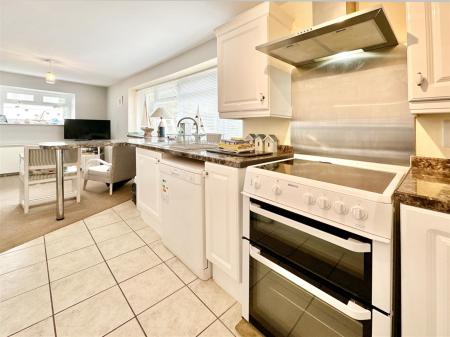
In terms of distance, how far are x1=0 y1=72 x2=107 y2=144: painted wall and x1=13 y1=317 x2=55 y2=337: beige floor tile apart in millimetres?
5651

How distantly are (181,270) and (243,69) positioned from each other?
5.48 ft

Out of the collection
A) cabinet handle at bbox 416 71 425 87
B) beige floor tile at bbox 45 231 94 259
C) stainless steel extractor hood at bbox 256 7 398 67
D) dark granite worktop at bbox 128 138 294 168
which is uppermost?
stainless steel extractor hood at bbox 256 7 398 67

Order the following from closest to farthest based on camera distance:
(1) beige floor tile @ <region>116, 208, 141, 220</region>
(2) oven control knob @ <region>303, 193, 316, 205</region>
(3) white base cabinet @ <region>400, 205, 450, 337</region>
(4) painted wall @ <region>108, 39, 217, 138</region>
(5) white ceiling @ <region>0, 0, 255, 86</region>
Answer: (3) white base cabinet @ <region>400, 205, 450, 337</region> < (2) oven control knob @ <region>303, 193, 316, 205</region> < (5) white ceiling @ <region>0, 0, 255, 86</region> < (1) beige floor tile @ <region>116, 208, 141, 220</region> < (4) painted wall @ <region>108, 39, 217, 138</region>

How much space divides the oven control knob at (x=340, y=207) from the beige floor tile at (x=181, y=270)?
1258 mm

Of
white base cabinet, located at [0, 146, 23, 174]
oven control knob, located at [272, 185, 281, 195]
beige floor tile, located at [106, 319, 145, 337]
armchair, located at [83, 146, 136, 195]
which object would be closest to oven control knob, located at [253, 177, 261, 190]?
oven control knob, located at [272, 185, 281, 195]

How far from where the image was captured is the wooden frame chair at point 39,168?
2852 millimetres

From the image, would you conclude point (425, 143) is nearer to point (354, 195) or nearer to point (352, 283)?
point (354, 195)

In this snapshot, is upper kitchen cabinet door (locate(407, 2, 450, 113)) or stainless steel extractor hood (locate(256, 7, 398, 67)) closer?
upper kitchen cabinet door (locate(407, 2, 450, 113))

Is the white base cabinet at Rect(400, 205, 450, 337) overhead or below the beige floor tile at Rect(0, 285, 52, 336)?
overhead

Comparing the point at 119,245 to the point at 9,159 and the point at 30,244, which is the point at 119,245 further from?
the point at 9,159

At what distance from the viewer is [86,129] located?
5895mm

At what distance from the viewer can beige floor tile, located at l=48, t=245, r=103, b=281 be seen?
1.73 meters

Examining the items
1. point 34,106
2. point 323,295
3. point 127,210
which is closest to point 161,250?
point 127,210

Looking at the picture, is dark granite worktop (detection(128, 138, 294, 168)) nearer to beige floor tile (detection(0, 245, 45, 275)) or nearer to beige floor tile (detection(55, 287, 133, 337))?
beige floor tile (detection(55, 287, 133, 337))
